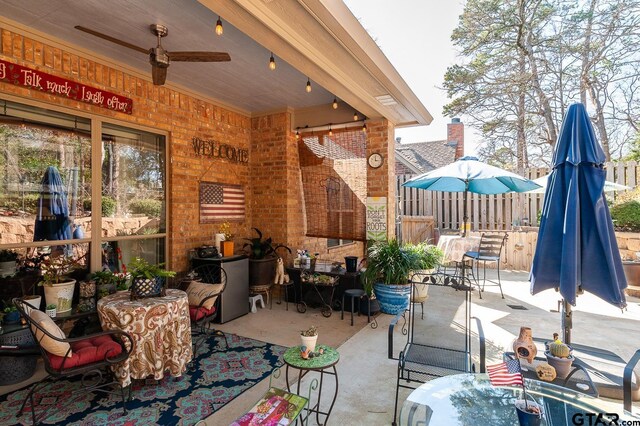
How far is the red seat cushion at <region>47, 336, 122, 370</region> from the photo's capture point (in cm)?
248

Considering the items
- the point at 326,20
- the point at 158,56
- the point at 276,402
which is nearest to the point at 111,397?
the point at 276,402

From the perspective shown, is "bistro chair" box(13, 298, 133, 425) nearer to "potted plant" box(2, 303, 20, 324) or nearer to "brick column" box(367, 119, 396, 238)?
"potted plant" box(2, 303, 20, 324)

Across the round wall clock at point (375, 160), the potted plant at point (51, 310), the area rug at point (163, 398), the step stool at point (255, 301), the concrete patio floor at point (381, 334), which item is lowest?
the area rug at point (163, 398)

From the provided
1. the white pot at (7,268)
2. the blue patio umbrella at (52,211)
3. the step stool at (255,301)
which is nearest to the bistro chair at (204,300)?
the step stool at (255,301)

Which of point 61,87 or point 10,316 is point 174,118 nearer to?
point 61,87

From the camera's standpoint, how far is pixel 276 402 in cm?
207

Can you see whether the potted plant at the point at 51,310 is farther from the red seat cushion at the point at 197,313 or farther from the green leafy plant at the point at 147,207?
the green leafy plant at the point at 147,207

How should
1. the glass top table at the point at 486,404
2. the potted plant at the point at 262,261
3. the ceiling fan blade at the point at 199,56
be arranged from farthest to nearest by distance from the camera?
the potted plant at the point at 262,261, the ceiling fan blade at the point at 199,56, the glass top table at the point at 486,404

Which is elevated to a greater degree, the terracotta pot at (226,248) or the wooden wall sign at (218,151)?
the wooden wall sign at (218,151)

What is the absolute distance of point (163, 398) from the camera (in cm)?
274

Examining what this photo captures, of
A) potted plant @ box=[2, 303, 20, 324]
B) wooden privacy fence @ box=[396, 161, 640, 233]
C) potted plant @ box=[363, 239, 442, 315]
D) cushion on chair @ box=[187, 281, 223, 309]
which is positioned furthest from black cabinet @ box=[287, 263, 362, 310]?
wooden privacy fence @ box=[396, 161, 640, 233]

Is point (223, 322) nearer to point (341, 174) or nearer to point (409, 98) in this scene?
point (341, 174)

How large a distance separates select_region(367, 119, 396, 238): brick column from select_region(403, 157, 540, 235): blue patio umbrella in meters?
0.53

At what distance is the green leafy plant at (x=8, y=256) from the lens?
10.6 ft
